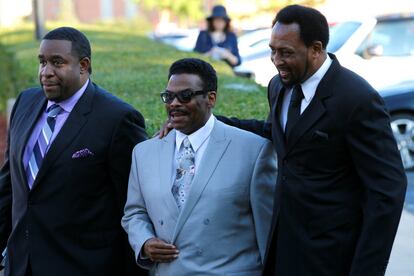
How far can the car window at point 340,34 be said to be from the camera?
12.6 metres

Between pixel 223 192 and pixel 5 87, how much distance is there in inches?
401

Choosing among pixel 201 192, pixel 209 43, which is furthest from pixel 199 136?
pixel 209 43

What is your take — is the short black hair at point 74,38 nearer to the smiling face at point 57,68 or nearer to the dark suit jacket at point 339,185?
the smiling face at point 57,68

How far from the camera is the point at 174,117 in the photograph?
11.7 feet

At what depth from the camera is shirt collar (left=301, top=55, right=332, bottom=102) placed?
335 centimetres

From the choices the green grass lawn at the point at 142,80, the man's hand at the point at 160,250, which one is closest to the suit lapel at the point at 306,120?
the man's hand at the point at 160,250

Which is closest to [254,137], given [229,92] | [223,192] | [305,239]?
[223,192]

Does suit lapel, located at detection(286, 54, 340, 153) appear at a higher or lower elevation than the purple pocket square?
higher

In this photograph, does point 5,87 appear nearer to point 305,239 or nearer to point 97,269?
point 97,269

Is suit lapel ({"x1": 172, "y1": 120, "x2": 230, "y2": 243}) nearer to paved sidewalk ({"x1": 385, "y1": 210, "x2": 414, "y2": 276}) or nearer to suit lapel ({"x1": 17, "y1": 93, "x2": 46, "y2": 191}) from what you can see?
suit lapel ({"x1": 17, "y1": 93, "x2": 46, "y2": 191})

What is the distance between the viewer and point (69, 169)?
3.83 metres

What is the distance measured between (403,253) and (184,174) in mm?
2940

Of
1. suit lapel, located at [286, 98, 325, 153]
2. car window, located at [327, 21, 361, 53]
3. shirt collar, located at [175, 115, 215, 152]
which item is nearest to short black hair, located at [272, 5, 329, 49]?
suit lapel, located at [286, 98, 325, 153]

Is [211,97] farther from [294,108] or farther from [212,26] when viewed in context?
[212,26]
